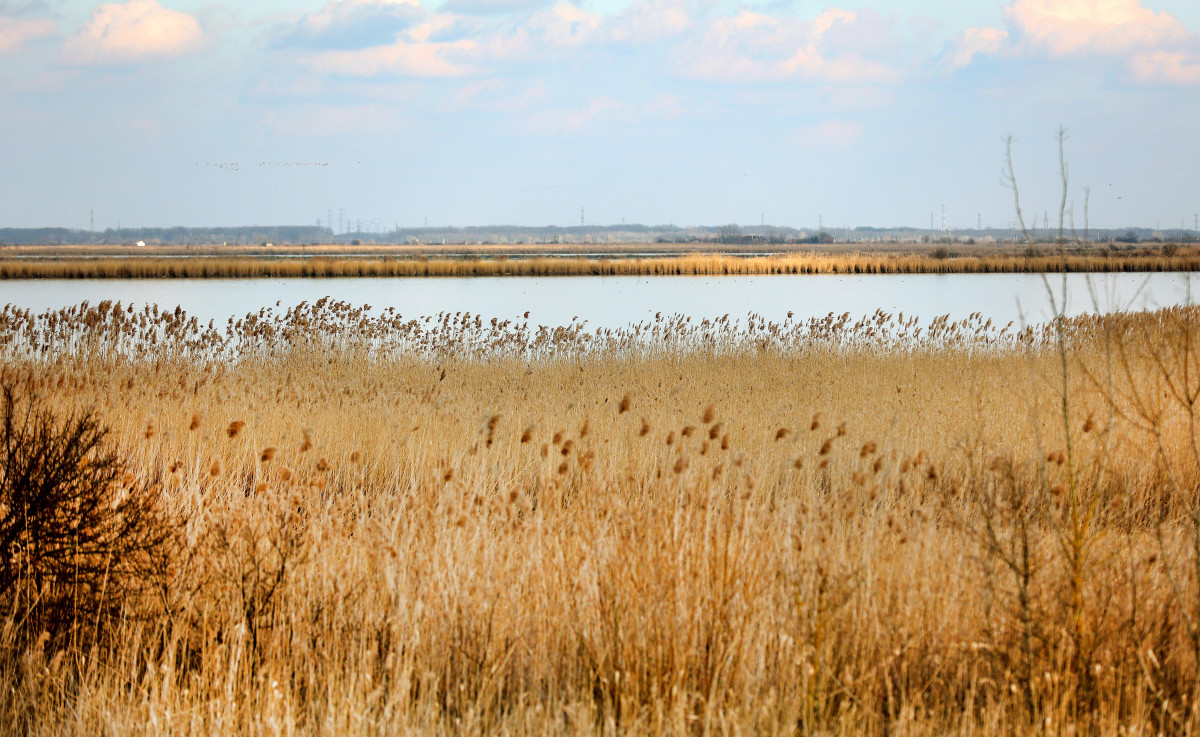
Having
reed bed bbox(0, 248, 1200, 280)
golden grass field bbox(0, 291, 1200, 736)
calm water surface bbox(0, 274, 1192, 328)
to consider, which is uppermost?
reed bed bbox(0, 248, 1200, 280)

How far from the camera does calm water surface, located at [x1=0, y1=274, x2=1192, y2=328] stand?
103ft

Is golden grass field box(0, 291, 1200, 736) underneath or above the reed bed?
underneath

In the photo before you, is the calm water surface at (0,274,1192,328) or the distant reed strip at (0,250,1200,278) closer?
the calm water surface at (0,274,1192,328)

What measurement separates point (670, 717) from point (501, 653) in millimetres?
1106

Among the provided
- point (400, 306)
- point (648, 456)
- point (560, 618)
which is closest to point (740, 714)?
point (560, 618)

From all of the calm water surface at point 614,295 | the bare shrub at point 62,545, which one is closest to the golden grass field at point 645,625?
the bare shrub at point 62,545

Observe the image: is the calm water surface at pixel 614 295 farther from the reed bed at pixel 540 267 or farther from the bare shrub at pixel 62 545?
the bare shrub at pixel 62 545

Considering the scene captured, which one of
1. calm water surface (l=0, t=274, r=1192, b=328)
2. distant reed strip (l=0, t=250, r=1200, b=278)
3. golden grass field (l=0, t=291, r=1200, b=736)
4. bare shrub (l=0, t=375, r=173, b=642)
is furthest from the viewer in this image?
distant reed strip (l=0, t=250, r=1200, b=278)

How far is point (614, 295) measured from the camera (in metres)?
39.8

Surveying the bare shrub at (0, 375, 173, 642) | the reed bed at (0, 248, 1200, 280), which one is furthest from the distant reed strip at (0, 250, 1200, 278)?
the bare shrub at (0, 375, 173, 642)

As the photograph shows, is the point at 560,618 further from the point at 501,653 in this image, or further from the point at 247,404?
→ the point at 247,404

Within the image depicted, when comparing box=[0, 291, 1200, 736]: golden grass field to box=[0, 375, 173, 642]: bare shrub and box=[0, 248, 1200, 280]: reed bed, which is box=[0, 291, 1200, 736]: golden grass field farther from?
box=[0, 248, 1200, 280]: reed bed

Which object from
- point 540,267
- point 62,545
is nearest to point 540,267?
point 540,267

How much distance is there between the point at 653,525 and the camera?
16.0 ft
